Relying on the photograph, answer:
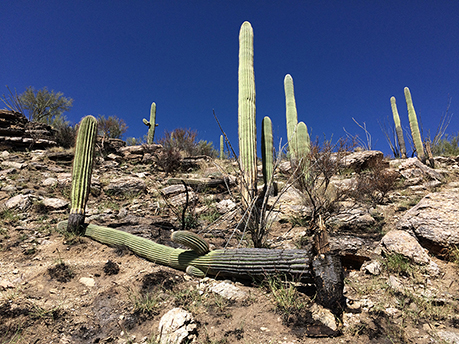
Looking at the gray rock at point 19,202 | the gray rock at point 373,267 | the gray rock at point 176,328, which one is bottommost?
the gray rock at point 176,328

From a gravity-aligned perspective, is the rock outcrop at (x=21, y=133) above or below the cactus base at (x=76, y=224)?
above

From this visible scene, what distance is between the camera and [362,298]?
104 inches

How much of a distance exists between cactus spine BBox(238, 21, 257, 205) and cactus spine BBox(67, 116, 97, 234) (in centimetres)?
305

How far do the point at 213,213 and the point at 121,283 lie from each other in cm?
299

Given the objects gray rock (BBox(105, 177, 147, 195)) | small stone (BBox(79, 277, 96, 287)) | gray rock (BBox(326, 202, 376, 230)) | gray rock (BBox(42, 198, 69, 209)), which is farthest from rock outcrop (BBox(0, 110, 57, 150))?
gray rock (BBox(326, 202, 376, 230))

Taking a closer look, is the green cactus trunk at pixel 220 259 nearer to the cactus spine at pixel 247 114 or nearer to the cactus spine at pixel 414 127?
the cactus spine at pixel 247 114

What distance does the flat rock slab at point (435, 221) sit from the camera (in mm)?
3340

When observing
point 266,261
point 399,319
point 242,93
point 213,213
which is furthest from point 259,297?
point 242,93

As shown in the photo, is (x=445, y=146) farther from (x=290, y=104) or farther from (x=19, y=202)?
(x=19, y=202)

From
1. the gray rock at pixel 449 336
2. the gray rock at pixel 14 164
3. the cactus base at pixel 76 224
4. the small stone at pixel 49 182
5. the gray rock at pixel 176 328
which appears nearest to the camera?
the gray rock at pixel 449 336

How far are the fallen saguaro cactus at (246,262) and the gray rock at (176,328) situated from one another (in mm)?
913

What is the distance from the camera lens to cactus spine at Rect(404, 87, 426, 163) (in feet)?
33.2

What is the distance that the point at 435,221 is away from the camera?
3545 millimetres

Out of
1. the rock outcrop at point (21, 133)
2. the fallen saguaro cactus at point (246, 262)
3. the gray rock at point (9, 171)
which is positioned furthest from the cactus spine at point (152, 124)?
the fallen saguaro cactus at point (246, 262)
